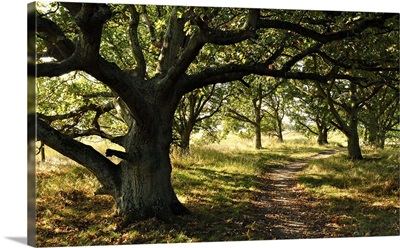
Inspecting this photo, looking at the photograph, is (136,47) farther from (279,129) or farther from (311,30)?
(279,129)

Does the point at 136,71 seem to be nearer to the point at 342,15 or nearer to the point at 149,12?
the point at 149,12

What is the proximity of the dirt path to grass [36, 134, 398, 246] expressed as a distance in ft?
0.72

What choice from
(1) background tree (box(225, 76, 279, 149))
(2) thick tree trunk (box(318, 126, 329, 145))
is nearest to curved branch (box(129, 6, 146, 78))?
(1) background tree (box(225, 76, 279, 149))

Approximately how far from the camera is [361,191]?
968 centimetres

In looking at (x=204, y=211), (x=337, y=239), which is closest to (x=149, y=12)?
→ (x=204, y=211)

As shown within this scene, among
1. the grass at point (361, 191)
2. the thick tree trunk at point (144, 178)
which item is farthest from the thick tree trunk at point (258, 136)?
the thick tree trunk at point (144, 178)

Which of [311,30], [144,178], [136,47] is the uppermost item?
[136,47]

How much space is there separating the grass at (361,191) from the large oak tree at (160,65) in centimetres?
235

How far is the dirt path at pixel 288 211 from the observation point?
321 inches

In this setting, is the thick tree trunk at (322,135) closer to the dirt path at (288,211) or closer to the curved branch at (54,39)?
the dirt path at (288,211)

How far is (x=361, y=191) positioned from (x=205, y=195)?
3.75m

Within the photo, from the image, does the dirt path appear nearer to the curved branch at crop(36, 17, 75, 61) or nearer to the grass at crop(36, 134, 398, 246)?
the grass at crop(36, 134, 398, 246)

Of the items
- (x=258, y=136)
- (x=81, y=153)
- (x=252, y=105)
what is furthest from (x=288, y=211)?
(x=81, y=153)

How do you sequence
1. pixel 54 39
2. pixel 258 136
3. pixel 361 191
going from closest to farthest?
pixel 54 39
pixel 361 191
pixel 258 136
